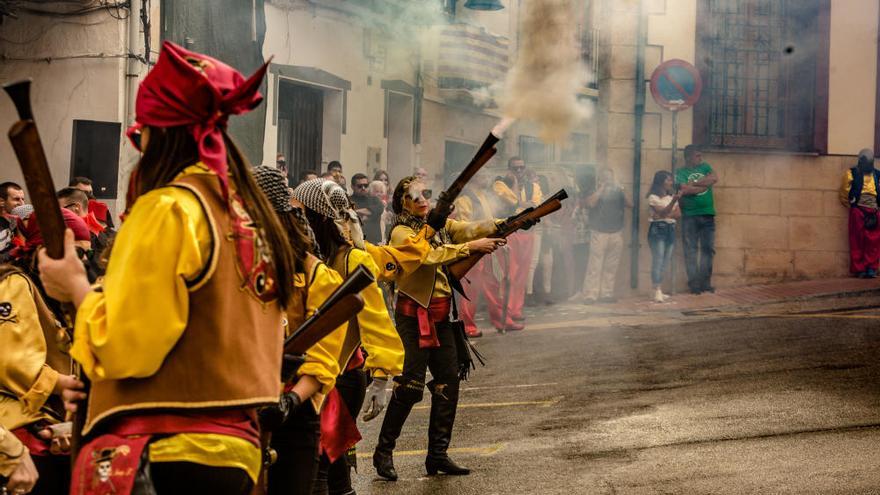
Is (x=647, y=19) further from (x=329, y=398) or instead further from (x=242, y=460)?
(x=242, y=460)

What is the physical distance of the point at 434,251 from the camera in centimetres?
775

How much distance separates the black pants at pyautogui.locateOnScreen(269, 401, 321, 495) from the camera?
452 centimetres

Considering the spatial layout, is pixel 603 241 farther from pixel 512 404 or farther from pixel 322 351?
pixel 322 351

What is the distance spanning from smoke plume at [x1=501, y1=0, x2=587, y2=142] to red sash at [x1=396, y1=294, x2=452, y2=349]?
440 centimetres

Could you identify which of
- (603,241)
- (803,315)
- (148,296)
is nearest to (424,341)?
(148,296)

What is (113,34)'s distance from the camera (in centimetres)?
1329

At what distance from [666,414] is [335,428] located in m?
4.16

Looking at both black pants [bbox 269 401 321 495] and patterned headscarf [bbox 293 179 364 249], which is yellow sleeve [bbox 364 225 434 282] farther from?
black pants [bbox 269 401 321 495]

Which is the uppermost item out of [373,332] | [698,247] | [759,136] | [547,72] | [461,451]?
[547,72]

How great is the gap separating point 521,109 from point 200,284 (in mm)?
10359

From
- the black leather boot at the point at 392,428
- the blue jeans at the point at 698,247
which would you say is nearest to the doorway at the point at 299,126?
the blue jeans at the point at 698,247

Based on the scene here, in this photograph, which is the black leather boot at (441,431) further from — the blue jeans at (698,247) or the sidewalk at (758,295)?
the blue jeans at (698,247)

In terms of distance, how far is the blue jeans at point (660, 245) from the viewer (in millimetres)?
17250

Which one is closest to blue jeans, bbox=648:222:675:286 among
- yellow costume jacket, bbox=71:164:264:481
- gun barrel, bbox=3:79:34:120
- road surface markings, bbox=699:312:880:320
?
road surface markings, bbox=699:312:880:320
